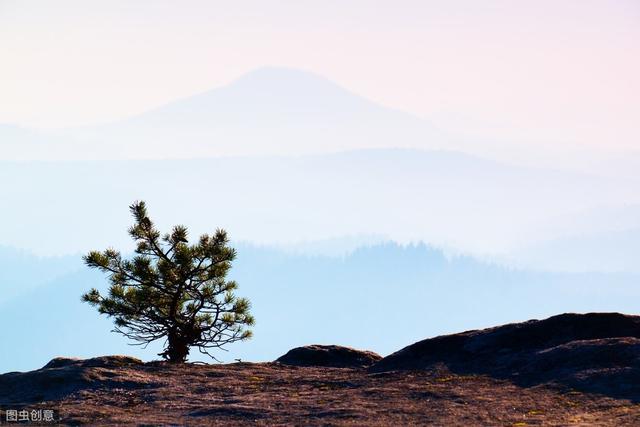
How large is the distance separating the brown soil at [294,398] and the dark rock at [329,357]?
3278 mm

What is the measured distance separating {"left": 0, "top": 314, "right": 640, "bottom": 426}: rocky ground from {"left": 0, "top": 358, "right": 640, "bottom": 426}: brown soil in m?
0.04

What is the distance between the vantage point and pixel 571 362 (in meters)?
30.8

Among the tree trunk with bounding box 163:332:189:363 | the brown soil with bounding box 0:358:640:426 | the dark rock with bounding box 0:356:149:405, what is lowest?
the brown soil with bounding box 0:358:640:426

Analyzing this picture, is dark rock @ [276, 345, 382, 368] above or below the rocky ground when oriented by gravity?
above

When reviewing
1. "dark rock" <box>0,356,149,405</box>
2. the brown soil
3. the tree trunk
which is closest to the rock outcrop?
the brown soil

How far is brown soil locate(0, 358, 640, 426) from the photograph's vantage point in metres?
25.7

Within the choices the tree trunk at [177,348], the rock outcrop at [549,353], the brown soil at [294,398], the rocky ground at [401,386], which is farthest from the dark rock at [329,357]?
the tree trunk at [177,348]

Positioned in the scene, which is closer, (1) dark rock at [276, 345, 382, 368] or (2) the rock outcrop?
(2) the rock outcrop

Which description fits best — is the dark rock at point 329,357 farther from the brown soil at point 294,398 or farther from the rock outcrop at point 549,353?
the brown soil at point 294,398

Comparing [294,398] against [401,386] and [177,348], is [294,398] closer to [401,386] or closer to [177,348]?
[401,386]

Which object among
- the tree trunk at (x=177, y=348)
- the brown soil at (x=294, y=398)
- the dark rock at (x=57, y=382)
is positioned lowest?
the brown soil at (x=294, y=398)

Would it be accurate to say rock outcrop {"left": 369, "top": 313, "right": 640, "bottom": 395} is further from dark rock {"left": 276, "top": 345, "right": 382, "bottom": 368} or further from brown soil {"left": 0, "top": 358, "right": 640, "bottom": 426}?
dark rock {"left": 276, "top": 345, "right": 382, "bottom": 368}

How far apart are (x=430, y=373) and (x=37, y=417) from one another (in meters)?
13.5

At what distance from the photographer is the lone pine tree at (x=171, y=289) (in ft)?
123
